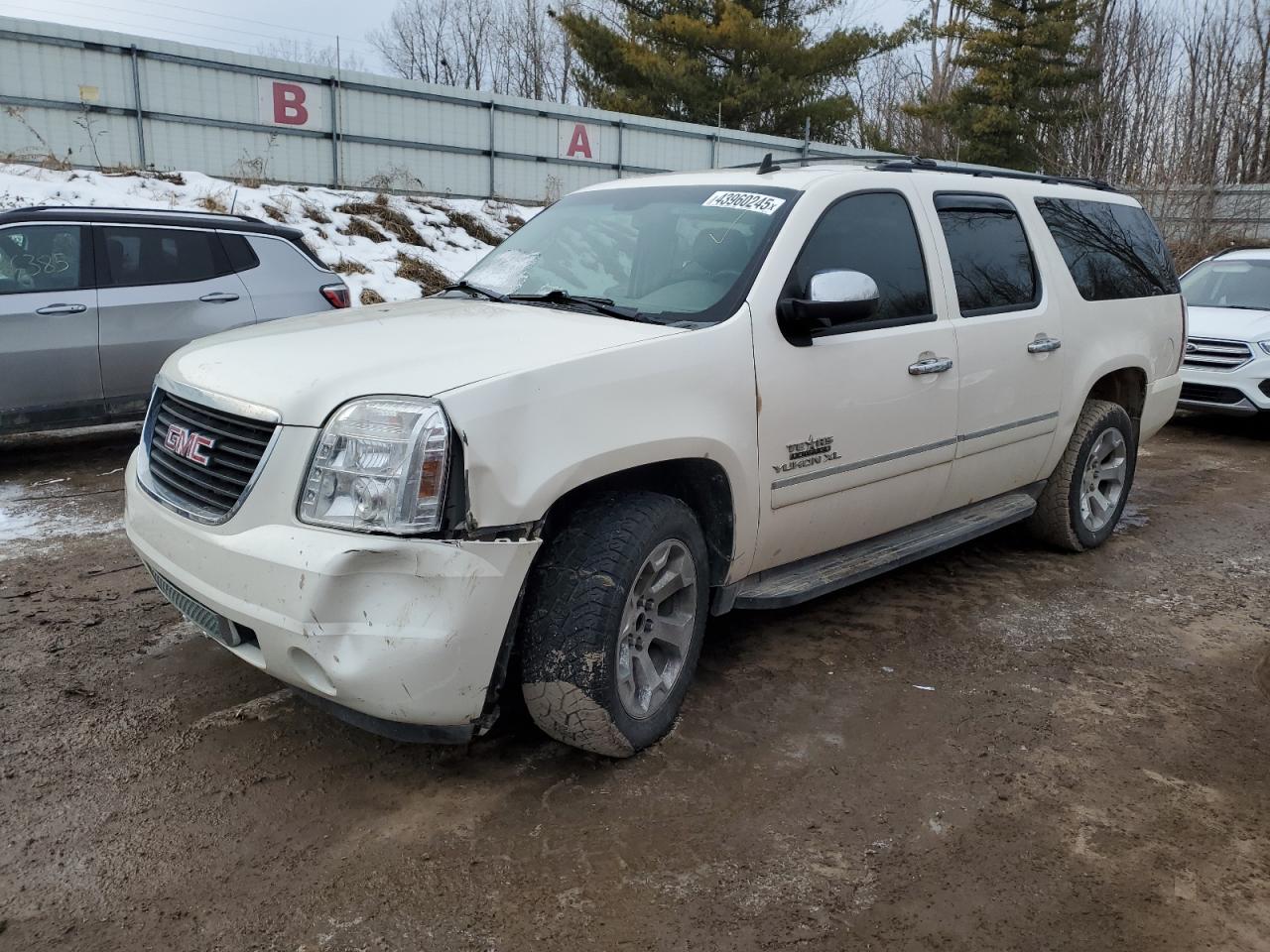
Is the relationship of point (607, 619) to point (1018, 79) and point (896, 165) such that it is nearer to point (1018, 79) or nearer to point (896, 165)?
point (896, 165)

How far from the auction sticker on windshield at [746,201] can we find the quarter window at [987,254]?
948 mm

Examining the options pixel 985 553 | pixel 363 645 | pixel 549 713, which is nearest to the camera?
pixel 363 645

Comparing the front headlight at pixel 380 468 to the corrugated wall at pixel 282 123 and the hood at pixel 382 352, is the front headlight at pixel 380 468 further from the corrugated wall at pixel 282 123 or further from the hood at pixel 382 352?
the corrugated wall at pixel 282 123

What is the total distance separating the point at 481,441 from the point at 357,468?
13.1 inches

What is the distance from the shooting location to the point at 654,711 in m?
3.21

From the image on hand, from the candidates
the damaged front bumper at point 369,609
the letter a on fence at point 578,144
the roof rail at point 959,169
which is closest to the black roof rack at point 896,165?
the roof rail at point 959,169

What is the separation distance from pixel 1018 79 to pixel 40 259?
29518 mm

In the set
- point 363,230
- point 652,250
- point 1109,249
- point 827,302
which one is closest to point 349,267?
point 363,230

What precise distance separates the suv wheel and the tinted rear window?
2968 millimetres

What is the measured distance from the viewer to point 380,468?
2.60m

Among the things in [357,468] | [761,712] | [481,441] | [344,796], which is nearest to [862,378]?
[761,712]

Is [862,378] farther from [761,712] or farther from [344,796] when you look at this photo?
[344,796]

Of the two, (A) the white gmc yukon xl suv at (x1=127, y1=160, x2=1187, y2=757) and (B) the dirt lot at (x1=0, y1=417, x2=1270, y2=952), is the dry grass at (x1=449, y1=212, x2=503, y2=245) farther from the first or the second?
(B) the dirt lot at (x1=0, y1=417, x2=1270, y2=952)

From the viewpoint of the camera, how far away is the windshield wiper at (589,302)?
11.2 ft
